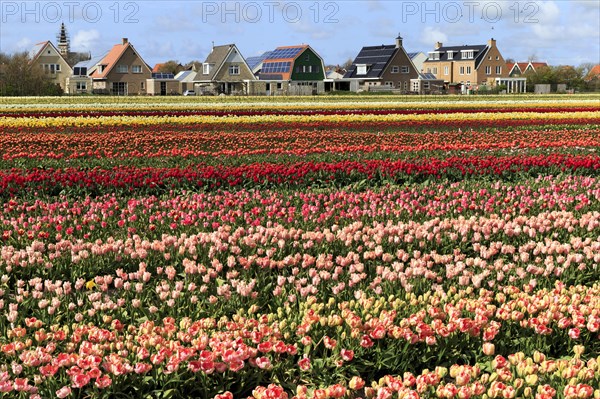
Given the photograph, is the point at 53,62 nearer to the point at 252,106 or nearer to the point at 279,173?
the point at 252,106

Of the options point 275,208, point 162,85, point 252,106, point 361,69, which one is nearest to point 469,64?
point 361,69

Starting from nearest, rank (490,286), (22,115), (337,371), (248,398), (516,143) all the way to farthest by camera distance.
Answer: (248,398), (337,371), (490,286), (516,143), (22,115)

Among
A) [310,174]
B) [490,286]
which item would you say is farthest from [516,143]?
[490,286]

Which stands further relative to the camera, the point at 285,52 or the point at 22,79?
the point at 285,52

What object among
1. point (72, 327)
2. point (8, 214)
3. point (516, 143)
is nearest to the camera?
point (72, 327)

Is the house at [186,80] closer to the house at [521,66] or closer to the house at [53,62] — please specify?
the house at [53,62]

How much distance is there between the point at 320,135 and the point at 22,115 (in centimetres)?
1304

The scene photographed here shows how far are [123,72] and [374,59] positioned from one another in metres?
28.0

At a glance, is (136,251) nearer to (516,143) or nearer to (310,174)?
(310,174)

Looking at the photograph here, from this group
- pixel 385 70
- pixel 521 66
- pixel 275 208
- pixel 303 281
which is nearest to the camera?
pixel 303 281

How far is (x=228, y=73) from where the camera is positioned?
76.0 meters

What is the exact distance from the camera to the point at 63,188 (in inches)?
405

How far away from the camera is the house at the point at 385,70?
81.1 metres

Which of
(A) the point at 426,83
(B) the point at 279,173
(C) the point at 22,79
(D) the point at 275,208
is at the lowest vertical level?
(D) the point at 275,208
